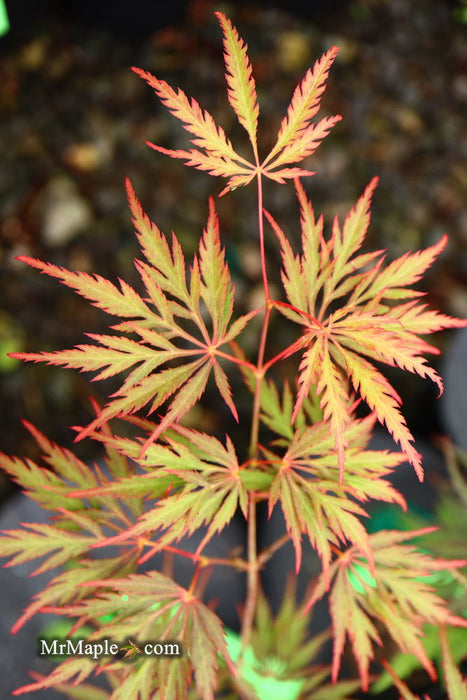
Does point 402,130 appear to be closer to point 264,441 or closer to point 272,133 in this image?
point 272,133

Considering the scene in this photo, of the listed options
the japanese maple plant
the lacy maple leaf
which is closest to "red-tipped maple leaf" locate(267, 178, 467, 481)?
the japanese maple plant

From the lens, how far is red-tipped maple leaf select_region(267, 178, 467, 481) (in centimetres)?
39

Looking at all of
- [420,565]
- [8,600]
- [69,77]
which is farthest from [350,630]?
[69,77]

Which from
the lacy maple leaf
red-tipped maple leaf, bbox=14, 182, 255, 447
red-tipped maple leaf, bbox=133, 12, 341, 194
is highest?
red-tipped maple leaf, bbox=133, 12, 341, 194

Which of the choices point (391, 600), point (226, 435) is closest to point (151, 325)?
point (226, 435)

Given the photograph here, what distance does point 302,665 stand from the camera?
74 centimetres

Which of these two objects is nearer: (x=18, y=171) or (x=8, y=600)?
(x=8, y=600)

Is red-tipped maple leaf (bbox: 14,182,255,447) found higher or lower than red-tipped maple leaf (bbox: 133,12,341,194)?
lower

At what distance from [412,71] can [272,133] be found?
0.46 m

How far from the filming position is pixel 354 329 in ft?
1.34

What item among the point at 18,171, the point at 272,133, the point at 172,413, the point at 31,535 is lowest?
the point at 31,535

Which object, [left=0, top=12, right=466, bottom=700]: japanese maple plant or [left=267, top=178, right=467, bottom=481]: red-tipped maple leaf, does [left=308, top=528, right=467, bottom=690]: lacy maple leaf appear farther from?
[left=267, top=178, right=467, bottom=481]: red-tipped maple leaf

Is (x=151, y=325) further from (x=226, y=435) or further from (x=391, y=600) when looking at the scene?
(x=391, y=600)

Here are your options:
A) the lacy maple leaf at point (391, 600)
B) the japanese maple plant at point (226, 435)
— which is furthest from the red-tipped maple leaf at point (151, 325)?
the lacy maple leaf at point (391, 600)
